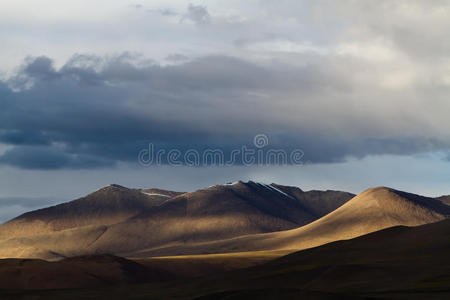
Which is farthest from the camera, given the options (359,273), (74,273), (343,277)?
(74,273)

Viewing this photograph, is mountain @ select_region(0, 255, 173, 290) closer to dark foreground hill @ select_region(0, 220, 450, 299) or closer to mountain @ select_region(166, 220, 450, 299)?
dark foreground hill @ select_region(0, 220, 450, 299)

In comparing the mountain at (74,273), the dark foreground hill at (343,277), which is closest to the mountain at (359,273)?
the dark foreground hill at (343,277)

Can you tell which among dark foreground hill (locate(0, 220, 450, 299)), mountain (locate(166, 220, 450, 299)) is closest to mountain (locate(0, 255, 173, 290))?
→ dark foreground hill (locate(0, 220, 450, 299))

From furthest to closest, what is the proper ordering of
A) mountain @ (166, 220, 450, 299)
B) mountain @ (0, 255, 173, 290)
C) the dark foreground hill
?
mountain @ (0, 255, 173, 290) → the dark foreground hill → mountain @ (166, 220, 450, 299)

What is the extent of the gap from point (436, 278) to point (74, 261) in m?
91.6

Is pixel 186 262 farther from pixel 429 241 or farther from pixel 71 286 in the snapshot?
pixel 429 241

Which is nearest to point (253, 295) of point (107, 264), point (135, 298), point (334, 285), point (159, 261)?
point (334, 285)

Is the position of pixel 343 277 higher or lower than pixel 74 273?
lower

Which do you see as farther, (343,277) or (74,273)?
(74,273)

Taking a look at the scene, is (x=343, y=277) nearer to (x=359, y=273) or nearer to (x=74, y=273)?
(x=359, y=273)

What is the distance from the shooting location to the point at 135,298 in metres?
108

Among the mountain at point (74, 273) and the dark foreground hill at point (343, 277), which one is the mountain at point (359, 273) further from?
the mountain at point (74, 273)

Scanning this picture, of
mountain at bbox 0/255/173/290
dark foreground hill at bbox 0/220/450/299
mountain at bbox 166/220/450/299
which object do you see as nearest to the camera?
mountain at bbox 166/220/450/299

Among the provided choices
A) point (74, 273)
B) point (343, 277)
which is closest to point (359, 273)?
point (343, 277)
